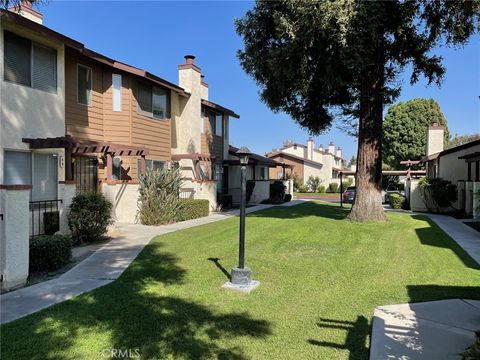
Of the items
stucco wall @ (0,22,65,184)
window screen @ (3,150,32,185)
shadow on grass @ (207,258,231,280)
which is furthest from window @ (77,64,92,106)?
shadow on grass @ (207,258,231,280)

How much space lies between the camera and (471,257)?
28.0 feet

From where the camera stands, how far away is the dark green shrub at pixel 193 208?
1595 cm

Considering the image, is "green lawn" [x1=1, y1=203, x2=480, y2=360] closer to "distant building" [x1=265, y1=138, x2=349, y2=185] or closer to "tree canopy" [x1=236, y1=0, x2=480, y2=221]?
"tree canopy" [x1=236, y1=0, x2=480, y2=221]

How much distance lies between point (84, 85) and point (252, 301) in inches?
436

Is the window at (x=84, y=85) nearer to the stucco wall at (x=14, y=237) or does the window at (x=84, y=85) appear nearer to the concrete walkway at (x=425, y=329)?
the stucco wall at (x=14, y=237)

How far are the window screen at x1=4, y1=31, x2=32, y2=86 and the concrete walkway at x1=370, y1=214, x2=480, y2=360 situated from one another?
10.5m

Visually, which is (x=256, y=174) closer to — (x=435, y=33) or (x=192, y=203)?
(x=192, y=203)

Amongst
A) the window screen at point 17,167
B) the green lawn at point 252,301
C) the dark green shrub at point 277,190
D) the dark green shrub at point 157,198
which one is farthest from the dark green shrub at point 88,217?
the dark green shrub at point 277,190

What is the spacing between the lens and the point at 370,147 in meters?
14.0

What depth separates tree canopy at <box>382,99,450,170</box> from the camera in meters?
44.0

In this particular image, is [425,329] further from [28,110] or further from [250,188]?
[250,188]

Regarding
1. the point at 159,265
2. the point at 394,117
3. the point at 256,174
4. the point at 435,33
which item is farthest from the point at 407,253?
the point at 394,117

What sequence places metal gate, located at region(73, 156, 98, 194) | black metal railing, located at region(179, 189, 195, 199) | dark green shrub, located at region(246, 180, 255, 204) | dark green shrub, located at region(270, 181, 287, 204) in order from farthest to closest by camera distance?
dark green shrub, located at region(270, 181, 287, 204)
dark green shrub, located at region(246, 180, 255, 204)
black metal railing, located at region(179, 189, 195, 199)
metal gate, located at region(73, 156, 98, 194)

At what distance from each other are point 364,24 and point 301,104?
549cm
